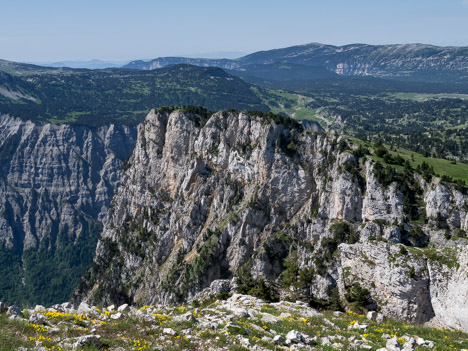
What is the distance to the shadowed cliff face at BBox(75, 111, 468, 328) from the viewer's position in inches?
2461

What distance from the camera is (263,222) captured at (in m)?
120

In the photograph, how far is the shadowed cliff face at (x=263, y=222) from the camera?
205 ft

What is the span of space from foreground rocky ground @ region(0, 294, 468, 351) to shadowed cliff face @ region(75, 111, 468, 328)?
2353cm

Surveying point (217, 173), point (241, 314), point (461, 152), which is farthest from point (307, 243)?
point (461, 152)

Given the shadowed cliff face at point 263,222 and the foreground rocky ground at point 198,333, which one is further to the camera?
the shadowed cliff face at point 263,222

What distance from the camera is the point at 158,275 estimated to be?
456ft

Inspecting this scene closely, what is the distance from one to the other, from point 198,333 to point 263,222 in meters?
90.5

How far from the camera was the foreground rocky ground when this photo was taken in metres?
26.9

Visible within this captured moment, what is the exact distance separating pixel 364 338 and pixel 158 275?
11735cm

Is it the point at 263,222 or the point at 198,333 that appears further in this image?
the point at 263,222

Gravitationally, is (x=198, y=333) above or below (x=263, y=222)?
above

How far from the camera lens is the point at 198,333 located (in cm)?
3044

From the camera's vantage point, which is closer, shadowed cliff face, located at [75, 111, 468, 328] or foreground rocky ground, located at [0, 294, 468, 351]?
foreground rocky ground, located at [0, 294, 468, 351]

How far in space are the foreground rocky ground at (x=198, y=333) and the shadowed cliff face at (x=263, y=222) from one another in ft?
77.2
